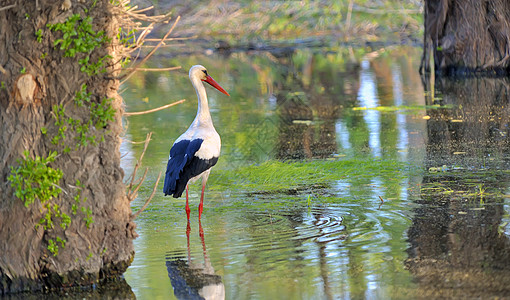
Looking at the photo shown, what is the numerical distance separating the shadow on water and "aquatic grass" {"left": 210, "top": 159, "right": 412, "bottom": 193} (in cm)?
49

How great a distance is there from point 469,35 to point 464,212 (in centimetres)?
1148

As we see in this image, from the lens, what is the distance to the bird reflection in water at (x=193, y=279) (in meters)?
5.31

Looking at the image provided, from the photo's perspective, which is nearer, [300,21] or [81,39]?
[81,39]

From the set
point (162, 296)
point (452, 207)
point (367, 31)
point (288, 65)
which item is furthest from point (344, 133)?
point (367, 31)

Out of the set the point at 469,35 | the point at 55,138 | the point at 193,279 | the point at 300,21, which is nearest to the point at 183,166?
the point at 193,279

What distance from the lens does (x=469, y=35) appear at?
17.6 meters

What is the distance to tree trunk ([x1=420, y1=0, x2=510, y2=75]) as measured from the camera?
17266 millimetres

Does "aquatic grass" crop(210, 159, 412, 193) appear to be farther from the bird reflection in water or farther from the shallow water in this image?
the bird reflection in water

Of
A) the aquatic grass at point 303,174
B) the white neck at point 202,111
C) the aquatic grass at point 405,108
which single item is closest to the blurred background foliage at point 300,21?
the aquatic grass at point 405,108

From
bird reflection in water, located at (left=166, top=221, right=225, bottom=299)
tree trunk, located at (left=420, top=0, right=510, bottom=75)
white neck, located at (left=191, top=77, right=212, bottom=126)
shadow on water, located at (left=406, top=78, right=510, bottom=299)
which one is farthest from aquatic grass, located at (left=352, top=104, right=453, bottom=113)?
bird reflection in water, located at (left=166, top=221, right=225, bottom=299)

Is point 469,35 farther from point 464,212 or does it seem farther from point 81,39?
point 81,39

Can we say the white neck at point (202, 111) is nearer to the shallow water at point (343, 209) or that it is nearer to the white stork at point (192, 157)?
the white stork at point (192, 157)

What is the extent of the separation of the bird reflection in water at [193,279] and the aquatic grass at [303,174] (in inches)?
89.8

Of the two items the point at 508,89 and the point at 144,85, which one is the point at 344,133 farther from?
the point at 144,85
